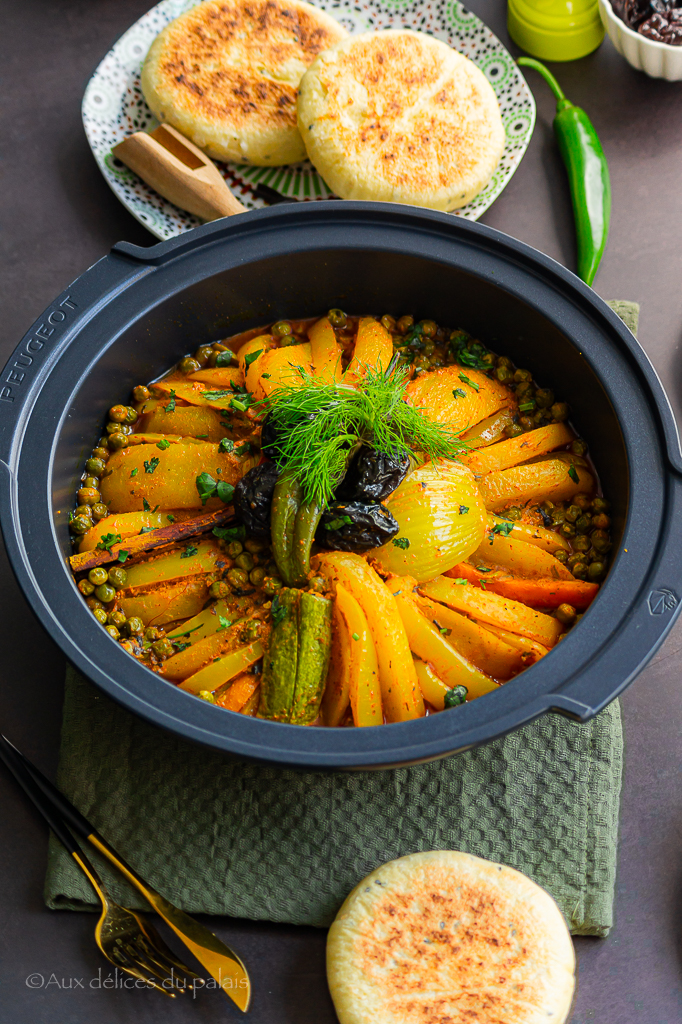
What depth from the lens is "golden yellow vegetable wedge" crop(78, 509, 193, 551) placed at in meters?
2.71

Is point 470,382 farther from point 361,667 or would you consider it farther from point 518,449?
point 361,667

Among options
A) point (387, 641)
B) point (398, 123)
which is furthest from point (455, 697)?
point (398, 123)

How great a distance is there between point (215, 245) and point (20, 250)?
1.35 m

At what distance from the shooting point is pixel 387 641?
2.45m

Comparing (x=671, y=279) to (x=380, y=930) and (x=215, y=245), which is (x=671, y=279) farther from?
(x=380, y=930)

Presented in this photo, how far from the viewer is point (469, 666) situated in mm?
2553

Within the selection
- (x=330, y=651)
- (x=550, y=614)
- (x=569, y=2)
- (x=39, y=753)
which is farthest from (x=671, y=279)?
(x=39, y=753)

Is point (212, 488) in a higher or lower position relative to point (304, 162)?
lower

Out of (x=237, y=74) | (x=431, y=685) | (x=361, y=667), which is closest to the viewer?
(x=361, y=667)

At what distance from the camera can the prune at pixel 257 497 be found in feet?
8.49

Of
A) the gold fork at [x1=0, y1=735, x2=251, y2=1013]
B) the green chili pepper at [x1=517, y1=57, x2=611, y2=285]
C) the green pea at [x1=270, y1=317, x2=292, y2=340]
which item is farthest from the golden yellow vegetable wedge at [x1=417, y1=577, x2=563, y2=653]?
the green chili pepper at [x1=517, y1=57, x2=611, y2=285]

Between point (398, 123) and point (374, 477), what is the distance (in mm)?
1532

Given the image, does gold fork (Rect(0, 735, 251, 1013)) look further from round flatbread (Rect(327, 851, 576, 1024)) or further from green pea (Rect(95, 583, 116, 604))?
green pea (Rect(95, 583, 116, 604))

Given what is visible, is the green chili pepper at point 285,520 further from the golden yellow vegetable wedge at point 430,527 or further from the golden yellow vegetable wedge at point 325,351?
the golden yellow vegetable wedge at point 325,351
